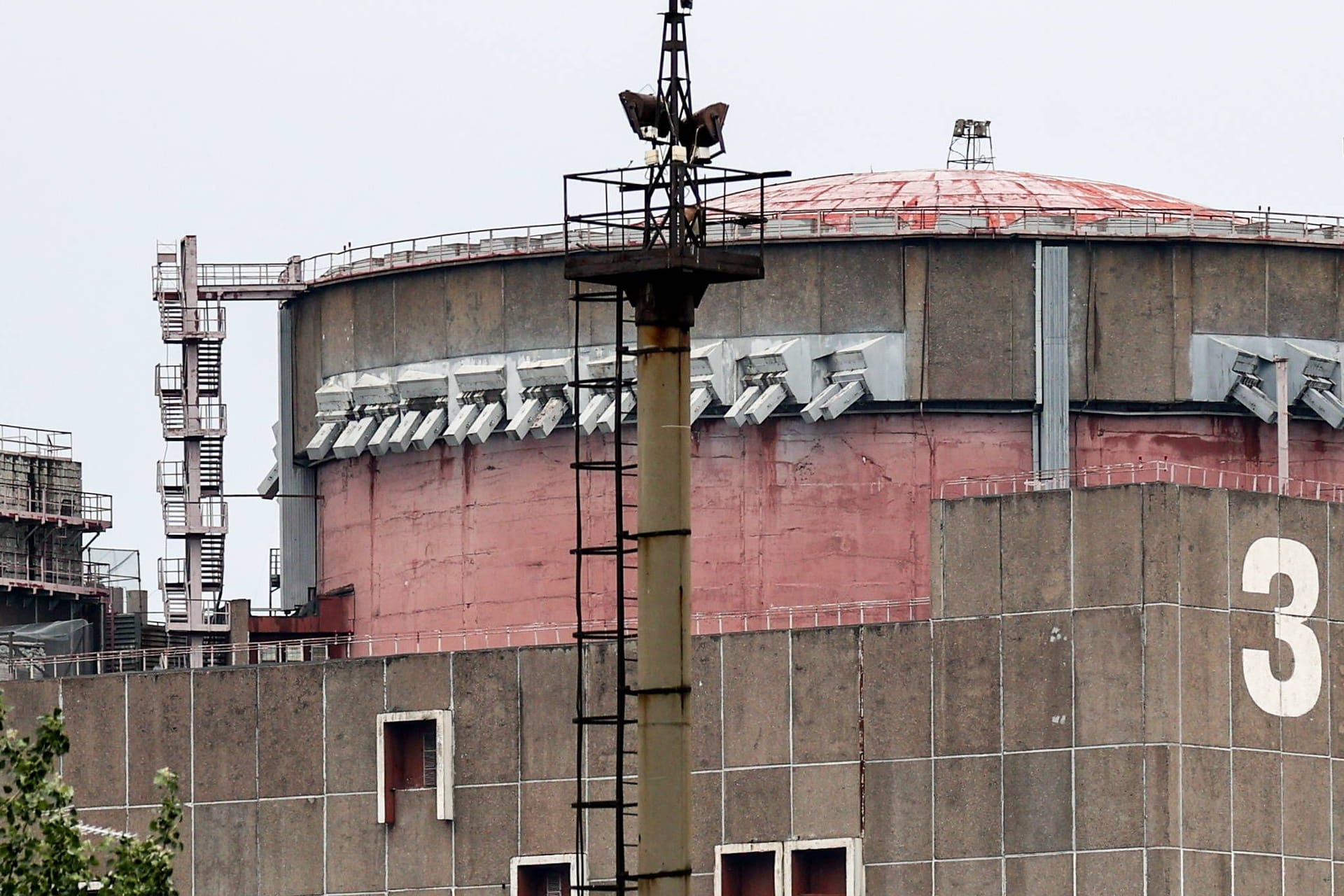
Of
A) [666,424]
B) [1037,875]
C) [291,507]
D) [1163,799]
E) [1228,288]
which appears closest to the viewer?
[666,424]

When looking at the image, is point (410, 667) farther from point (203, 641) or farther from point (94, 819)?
point (203, 641)

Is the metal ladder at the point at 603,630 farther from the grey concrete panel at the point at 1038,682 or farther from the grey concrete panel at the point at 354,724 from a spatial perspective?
the grey concrete panel at the point at 1038,682

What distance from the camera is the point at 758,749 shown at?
76.8 metres

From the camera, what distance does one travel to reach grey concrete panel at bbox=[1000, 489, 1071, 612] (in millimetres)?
73312

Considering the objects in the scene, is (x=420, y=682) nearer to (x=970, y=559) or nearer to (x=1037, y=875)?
(x=970, y=559)

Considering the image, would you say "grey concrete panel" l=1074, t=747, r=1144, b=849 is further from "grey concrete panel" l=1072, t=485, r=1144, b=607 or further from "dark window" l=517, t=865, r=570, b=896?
"dark window" l=517, t=865, r=570, b=896

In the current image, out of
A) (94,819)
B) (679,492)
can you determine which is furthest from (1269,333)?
(679,492)

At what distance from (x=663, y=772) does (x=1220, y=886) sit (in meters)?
26.5

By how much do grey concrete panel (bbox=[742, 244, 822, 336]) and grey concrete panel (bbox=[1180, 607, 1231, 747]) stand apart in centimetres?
1497

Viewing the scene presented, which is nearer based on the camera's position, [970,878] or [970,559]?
[970,878]

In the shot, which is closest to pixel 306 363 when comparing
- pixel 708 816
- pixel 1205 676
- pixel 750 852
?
pixel 708 816

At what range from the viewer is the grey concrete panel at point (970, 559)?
74125 millimetres

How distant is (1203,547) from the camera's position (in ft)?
239

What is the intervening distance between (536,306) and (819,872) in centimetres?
1729
